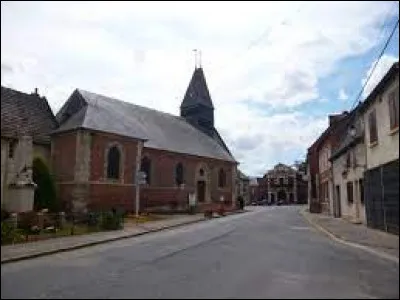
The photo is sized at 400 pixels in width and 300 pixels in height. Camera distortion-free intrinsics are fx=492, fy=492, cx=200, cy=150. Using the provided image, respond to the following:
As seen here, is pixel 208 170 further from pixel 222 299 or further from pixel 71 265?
pixel 222 299

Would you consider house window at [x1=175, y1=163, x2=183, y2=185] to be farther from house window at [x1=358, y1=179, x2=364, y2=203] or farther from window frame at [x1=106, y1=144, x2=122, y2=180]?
house window at [x1=358, y1=179, x2=364, y2=203]

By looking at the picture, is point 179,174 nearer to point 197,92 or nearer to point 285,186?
point 197,92

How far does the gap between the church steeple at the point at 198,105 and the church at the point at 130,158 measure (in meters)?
0.68

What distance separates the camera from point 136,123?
4312 centimetres

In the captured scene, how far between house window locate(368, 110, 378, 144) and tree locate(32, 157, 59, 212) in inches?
746

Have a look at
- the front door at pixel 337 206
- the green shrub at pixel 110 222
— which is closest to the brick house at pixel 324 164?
the front door at pixel 337 206

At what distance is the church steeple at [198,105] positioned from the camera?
6044cm

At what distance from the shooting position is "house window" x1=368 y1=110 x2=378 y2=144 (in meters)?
20.6

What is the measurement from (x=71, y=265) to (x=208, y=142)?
43096 mm

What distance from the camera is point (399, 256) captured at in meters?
10.1

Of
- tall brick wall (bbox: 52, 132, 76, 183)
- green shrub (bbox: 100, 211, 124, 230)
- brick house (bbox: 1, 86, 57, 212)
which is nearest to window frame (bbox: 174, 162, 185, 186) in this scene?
brick house (bbox: 1, 86, 57, 212)

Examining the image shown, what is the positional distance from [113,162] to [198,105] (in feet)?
86.8

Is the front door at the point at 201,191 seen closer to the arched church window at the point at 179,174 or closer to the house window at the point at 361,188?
the arched church window at the point at 179,174

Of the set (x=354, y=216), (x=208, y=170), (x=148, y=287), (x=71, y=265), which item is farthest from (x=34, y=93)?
(x=148, y=287)
